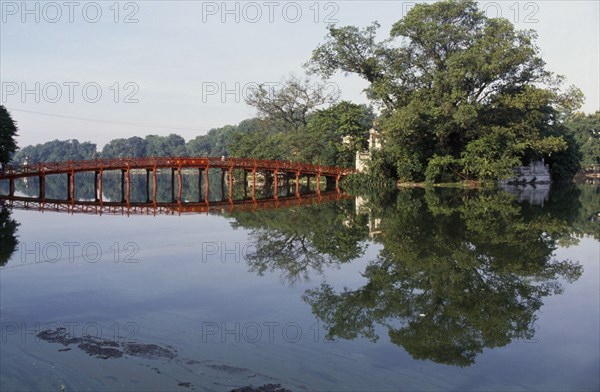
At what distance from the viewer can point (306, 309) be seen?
9961mm

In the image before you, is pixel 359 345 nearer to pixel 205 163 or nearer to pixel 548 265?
pixel 548 265

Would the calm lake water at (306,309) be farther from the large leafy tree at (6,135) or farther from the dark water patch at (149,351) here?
the large leafy tree at (6,135)

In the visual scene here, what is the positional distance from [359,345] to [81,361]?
11.2ft

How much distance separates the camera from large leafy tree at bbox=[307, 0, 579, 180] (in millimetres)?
40688

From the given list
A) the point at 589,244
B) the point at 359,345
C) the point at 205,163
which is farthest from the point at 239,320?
the point at 205,163

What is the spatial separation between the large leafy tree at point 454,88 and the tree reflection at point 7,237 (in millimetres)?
25242

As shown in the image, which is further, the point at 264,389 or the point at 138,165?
the point at 138,165

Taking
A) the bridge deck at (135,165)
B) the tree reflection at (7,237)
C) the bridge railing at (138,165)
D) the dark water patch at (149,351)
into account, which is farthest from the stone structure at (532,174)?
the dark water patch at (149,351)

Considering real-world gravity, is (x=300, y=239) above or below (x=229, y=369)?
above

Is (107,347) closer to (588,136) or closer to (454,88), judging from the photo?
(454,88)

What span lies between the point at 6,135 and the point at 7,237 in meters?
27.6

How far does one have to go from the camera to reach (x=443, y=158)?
43.2m

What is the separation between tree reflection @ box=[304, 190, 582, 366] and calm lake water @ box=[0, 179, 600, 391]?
41 millimetres

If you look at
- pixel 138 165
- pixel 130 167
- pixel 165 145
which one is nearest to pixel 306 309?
pixel 130 167
